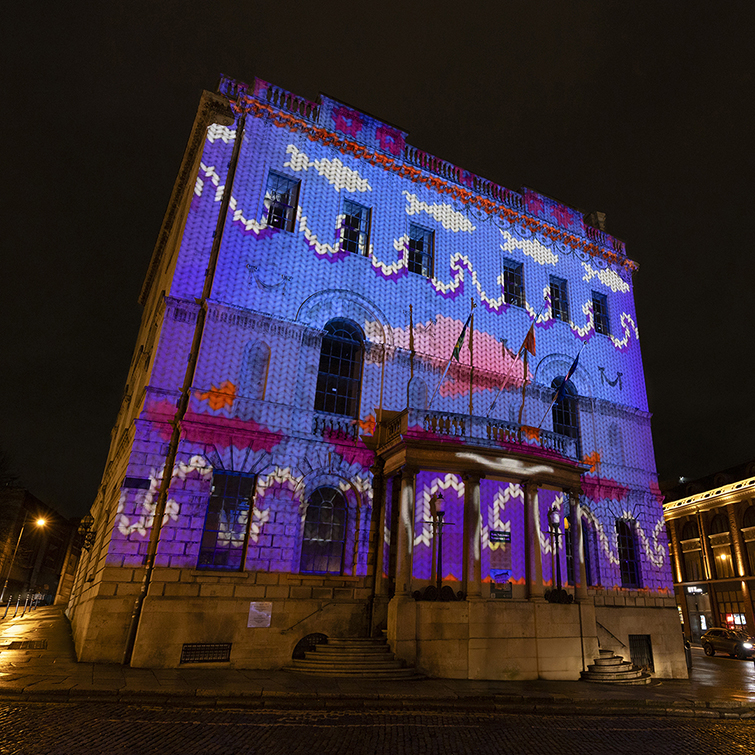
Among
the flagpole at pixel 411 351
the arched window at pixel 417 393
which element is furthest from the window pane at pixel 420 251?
the arched window at pixel 417 393

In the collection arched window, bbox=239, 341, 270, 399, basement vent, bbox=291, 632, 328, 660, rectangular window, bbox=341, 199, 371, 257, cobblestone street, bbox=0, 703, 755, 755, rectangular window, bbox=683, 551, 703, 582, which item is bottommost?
cobblestone street, bbox=0, 703, 755, 755

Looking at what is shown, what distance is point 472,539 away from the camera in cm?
1723

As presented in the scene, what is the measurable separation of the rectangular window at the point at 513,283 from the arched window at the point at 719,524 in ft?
113

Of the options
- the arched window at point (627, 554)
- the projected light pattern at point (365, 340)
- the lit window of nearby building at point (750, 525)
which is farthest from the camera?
the lit window of nearby building at point (750, 525)

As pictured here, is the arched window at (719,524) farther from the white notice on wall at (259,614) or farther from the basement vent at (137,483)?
the basement vent at (137,483)

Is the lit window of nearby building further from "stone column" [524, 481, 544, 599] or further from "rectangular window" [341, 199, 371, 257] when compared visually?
"rectangular window" [341, 199, 371, 257]

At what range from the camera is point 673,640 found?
824 inches

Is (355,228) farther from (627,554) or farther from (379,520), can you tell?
(627,554)

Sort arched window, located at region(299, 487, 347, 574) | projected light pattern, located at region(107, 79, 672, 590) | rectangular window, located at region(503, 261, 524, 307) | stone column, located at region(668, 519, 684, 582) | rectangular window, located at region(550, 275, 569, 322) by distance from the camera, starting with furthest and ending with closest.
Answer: stone column, located at region(668, 519, 684, 582), rectangular window, located at region(550, 275, 569, 322), rectangular window, located at region(503, 261, 524, 307), arched window, located at region(299, 487, 347, 574), projected light pattern, located at region(107, 79, 672, 590)

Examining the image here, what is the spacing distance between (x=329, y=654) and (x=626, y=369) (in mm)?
20666

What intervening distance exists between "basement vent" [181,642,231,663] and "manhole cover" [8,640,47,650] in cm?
581

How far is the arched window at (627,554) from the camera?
23.9 m

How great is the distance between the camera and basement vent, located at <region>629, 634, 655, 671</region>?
20797 millimetres

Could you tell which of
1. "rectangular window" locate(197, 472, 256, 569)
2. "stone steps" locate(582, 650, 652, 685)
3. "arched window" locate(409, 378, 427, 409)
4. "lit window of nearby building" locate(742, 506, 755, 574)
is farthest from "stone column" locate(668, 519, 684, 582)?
"rectangular window" locate(197, 472, 256, 569)
